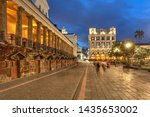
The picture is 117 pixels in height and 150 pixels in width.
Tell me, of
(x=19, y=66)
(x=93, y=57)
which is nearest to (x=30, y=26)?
(x=19, y=66)

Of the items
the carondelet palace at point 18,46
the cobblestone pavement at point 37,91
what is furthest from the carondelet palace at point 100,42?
the cobblestone pavement at point 37,91

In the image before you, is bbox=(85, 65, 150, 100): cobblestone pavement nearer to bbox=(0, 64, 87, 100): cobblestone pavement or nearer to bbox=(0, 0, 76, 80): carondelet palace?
bbox=(0, 64, 87, 100): cobblestone pavement

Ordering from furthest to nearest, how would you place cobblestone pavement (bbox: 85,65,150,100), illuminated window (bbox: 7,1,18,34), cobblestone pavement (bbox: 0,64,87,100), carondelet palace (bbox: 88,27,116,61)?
carondelet palace (bbox: 88,27,116,61)
illuminated window (bbox: 7,1,18,34)
cobblestone pavement (bbox: 85,65,150,100)
cobblestone pavement (bbox: 0,64,87,100)

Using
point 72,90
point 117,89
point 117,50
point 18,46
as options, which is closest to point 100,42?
point 117,50

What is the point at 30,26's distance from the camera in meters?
26.5

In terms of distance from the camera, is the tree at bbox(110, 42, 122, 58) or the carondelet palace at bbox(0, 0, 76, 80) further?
the tree at bbox(110, 42, 122, 58)

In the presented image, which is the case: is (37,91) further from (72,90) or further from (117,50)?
(117,50)

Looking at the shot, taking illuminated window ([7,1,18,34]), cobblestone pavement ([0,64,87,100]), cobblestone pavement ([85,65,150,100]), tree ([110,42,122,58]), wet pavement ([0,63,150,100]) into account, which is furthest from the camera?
tree ([110,42,122,58])

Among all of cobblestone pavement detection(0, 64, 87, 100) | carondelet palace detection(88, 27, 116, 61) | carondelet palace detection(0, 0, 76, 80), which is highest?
carondelet palace detection(88, 27, 116, 61)

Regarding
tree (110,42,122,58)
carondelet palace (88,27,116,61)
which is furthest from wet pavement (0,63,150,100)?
carondelet palace (88,27,116,61)

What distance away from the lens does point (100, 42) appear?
7362 inches

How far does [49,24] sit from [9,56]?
18.4m

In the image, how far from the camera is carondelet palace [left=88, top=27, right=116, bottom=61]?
18262 centimetres

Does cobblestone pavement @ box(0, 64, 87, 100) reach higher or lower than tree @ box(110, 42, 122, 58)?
lower
